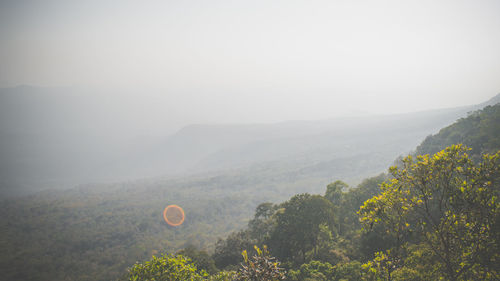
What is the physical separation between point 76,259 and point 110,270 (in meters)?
30.7

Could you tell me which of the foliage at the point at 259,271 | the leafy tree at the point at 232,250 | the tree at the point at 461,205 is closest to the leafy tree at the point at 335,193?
the leafy tree at the point at 232,250

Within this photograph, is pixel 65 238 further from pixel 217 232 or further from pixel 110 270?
pixel 217 232

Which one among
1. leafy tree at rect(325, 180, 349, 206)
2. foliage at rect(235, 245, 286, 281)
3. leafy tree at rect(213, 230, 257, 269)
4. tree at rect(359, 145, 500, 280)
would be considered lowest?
leafy tree at rect(213, 230, 257, 269)

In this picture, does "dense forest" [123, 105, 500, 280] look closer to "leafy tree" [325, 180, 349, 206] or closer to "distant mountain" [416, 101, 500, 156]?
"leafy tree" [325, 180, 349, 206]

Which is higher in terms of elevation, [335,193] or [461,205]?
[461,205]

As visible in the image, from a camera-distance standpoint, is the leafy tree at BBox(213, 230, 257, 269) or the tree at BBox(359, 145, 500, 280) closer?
the tree at BBox(359, 145, 500, 280)

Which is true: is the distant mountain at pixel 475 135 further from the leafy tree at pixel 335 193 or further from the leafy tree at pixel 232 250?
the leafy tree at pixel 232 250

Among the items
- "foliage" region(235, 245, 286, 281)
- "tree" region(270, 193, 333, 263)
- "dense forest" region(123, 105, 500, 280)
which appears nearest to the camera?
"dense forest" region(123, 105, 500, 280)

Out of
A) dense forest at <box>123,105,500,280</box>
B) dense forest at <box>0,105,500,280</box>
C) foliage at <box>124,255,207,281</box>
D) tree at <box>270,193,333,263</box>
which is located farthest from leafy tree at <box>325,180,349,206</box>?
foliage at <box>124,255,207,281</box>

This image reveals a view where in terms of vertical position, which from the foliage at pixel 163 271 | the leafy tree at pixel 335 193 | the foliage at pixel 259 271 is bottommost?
the leafy tree at pixel 335 193

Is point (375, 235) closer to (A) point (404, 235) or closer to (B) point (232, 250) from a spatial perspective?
(A) point (404, 235)

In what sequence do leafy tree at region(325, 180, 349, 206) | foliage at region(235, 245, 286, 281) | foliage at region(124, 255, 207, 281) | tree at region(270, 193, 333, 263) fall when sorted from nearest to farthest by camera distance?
foliage at region(235, 245, 286, 281)
foliage at region(124, 255, 207, 281)
tree at region(270, 193, 333, 263)
leafy tree at region(325, 180, 349, 206)

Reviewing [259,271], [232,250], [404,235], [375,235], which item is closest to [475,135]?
[375,235]

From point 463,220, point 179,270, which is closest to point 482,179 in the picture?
point 463,220
